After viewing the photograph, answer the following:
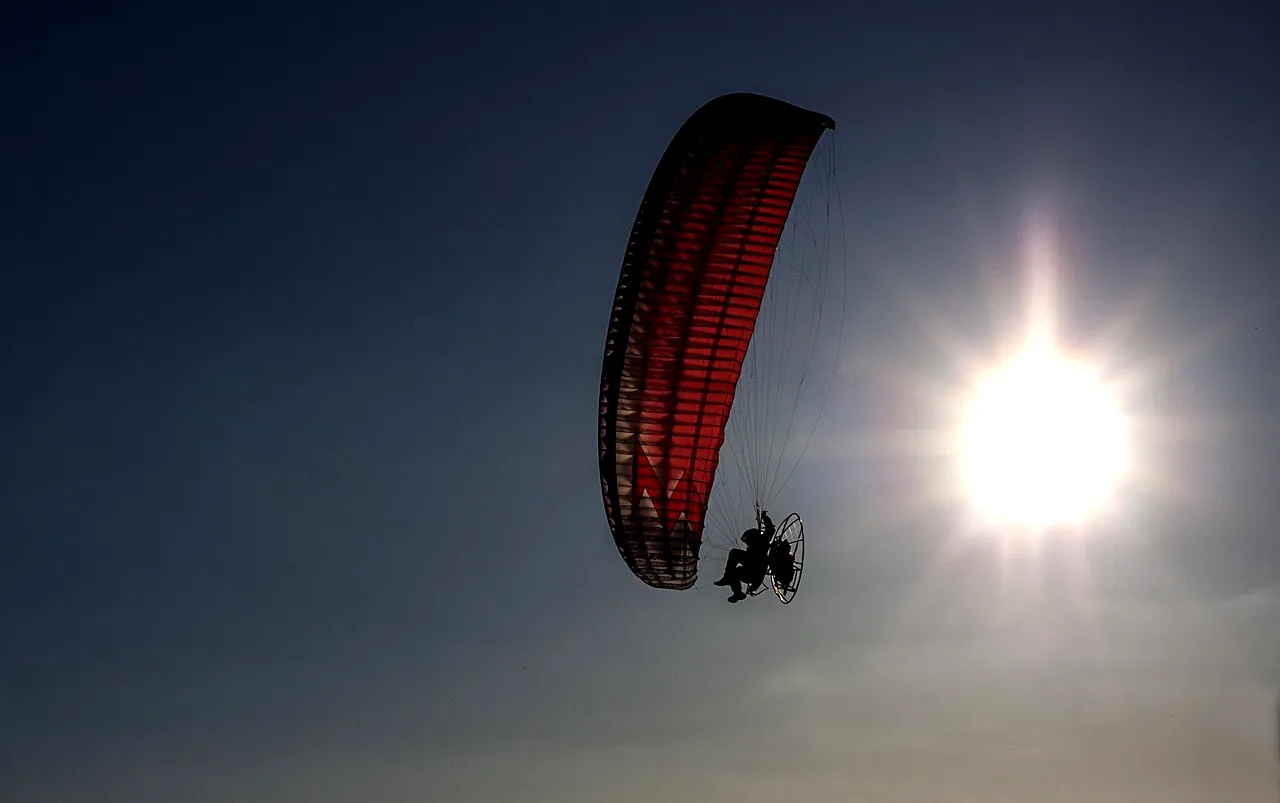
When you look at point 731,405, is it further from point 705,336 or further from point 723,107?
point 723,107

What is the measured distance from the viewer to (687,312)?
1781 inches

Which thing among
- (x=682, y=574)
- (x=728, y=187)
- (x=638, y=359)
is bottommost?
(x=682, y=574)

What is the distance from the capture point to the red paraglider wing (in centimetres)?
4453

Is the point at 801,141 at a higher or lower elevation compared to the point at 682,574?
higher

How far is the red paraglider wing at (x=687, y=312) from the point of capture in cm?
4453

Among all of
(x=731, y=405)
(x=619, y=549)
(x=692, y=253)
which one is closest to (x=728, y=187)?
(x=692, y=253)

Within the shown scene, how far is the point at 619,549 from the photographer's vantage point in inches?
1794

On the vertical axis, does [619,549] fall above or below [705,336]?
below

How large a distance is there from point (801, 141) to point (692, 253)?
10.1 feet

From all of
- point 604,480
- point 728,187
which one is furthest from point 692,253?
point 604,480

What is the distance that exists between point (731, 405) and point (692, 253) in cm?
349

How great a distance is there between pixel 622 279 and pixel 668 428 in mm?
3178

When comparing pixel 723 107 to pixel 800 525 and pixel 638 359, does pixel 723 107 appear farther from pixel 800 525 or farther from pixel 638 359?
pixel 800 525

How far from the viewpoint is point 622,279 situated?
44.6m
